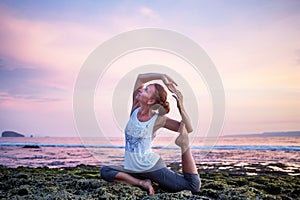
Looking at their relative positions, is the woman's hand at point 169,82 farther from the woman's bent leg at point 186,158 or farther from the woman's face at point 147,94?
the woman's bent leg at point 186,158

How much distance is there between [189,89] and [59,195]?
2.31 meters

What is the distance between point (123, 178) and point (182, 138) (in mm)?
1119

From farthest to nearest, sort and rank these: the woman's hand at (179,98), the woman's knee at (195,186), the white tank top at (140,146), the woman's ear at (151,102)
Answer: the woman's knee at (195,186) < the woman's ear at (151,102) < the white tank top at (140,146) < the woman's hand at (179,98)

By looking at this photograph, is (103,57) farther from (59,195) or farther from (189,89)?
(59,195)

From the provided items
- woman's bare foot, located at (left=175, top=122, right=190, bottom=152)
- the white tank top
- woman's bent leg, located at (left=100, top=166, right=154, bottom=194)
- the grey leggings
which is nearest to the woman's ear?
the white tank top

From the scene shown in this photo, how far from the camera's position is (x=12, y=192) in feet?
14.5

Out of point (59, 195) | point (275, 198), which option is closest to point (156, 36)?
point (59, 195)

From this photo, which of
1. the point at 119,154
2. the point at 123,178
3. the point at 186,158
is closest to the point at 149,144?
the point at 186,158

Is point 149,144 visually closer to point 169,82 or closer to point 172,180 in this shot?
point 172,180

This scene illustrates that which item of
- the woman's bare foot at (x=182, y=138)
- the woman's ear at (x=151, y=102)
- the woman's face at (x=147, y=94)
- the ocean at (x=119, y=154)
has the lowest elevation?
the ocean at (x=119, y=154)

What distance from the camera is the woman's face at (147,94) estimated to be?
4.54 metres

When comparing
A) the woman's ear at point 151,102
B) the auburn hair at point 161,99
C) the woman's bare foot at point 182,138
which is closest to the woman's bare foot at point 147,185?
the woman's bare foot at point 182,138

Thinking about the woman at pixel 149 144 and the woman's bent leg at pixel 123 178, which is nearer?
the woman at pixel 149 144

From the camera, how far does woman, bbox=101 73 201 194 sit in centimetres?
448
